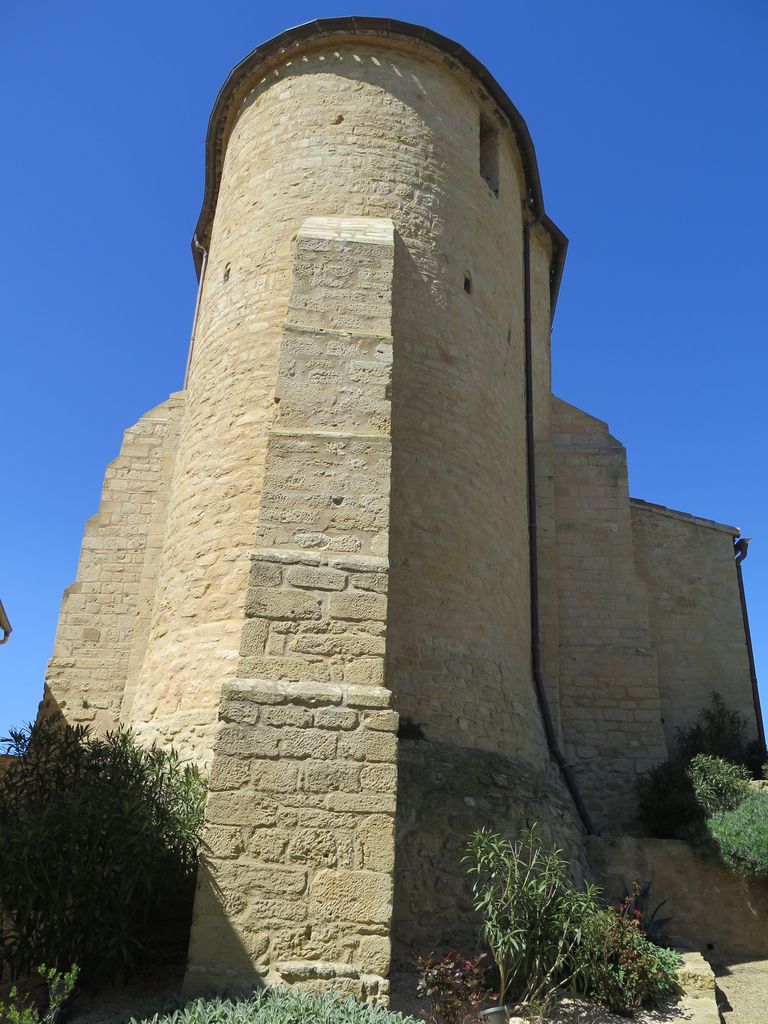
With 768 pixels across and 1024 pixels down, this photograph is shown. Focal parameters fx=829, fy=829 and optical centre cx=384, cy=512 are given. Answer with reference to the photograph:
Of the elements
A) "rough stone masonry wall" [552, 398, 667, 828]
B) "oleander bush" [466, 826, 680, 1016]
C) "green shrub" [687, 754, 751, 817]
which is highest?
"rough stone masonry wall" [552, 398, 667, 828]

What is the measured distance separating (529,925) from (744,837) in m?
4.16

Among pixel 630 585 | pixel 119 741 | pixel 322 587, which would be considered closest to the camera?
pixel 322 587

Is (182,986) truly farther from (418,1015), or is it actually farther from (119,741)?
(119,741)

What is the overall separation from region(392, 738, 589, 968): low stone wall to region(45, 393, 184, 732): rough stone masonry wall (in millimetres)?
4537

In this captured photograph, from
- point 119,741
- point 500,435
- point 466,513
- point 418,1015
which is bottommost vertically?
point 418,1015

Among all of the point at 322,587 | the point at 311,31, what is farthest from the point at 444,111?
the point at 322,587

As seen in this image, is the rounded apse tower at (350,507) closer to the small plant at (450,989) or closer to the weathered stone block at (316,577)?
the weathered stone block at (316,577)

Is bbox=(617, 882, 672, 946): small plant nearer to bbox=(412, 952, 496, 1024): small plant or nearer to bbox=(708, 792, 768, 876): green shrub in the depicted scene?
bbox=(708, 792, 768, 876): green shrub

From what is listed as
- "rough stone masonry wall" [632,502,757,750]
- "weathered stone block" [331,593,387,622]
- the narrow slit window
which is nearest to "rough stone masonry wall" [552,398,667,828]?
"rough stone masonry wall" [632,502,757,750]

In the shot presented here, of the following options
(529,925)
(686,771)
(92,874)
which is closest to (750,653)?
(686,771)

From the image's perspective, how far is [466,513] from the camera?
8930 millimetres

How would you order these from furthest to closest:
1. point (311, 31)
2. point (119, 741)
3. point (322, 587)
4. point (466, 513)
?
point (311, 31)
point (466, 513)
point (119, 741)
point (322, 587)

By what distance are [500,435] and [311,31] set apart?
566cm

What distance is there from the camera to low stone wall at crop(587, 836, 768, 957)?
29.3 ft
